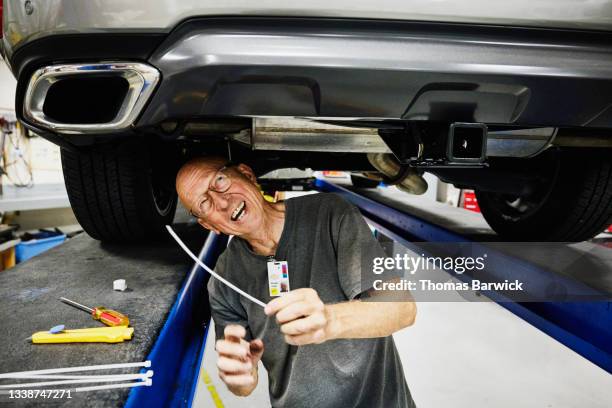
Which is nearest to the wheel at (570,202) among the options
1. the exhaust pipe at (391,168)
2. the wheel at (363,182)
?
the exhaust pipe at (391,168)

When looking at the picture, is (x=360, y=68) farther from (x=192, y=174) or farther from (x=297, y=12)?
(x=192, y=174)

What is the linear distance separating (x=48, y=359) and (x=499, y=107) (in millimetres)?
862

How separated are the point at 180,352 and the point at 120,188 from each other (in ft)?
1.63

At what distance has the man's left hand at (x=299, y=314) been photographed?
0.55 metres

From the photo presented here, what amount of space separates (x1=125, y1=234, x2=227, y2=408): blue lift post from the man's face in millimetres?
235

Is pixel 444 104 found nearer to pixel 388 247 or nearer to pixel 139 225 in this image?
pixel 139 225

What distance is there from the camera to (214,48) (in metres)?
0.51

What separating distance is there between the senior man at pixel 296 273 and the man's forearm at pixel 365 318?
18 mm

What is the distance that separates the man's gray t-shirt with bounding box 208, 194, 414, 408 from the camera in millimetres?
854

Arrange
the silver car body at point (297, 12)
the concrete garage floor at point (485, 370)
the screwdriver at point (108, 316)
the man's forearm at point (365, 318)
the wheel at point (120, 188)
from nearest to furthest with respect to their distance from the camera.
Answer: the silver car body at point (297, 12) → the man's forearm at point (365, 318) → the screwdriver at point (108, 316) → the wheel at point (120, 188) → the concrete garage floor at point (485, 370)

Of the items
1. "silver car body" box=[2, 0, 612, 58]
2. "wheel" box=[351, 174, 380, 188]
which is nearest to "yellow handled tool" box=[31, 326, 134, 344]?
"silver car body" box=[2, 0, 612, 58]

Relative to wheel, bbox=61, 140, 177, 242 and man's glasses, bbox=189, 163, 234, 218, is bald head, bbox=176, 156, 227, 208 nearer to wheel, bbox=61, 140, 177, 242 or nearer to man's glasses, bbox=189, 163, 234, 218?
man's glasses, bbox=189, 163, 234, 218

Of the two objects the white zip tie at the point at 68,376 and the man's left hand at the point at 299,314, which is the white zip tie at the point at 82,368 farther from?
the man's left hand at the point at 299,314

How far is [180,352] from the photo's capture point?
2.78 ft
